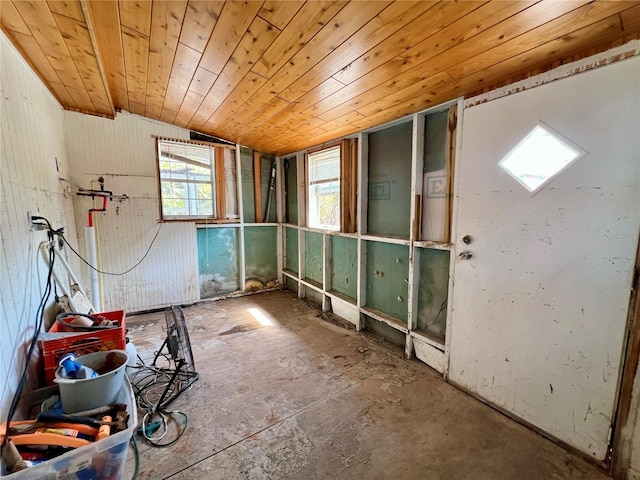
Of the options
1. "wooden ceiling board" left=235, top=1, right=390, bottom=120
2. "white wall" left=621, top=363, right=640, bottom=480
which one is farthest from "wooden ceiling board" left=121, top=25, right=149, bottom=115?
"white wall" left=621, top=363, right=640, bottom=480

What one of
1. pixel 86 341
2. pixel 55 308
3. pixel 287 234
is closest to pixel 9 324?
pixel 86 341

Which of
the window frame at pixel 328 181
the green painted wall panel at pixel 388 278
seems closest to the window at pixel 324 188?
the window frame at pixel 328 181

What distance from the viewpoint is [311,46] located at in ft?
5.42

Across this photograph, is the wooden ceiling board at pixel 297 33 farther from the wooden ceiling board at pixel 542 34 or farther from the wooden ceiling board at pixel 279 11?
the wooden ceiling board at pixel 542 34

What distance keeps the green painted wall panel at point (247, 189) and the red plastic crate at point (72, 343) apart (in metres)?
2.83

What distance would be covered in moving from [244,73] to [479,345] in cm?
276

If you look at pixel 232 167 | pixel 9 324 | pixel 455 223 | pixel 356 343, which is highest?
pixel 232 167

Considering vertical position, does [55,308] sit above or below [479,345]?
above

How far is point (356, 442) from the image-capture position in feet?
5.53

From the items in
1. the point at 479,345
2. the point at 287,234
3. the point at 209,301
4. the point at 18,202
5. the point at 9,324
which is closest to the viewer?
the point at 9,324

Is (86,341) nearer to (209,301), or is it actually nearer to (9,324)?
(9,324)

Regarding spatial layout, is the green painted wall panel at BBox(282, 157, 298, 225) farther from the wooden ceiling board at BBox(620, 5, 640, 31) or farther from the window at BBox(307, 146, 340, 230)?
the wooden ceiling board at BBox(620, 5, 640, 31)

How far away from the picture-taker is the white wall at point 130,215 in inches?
128

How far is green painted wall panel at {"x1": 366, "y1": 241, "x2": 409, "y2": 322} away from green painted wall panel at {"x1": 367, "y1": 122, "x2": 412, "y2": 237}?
0.18m
